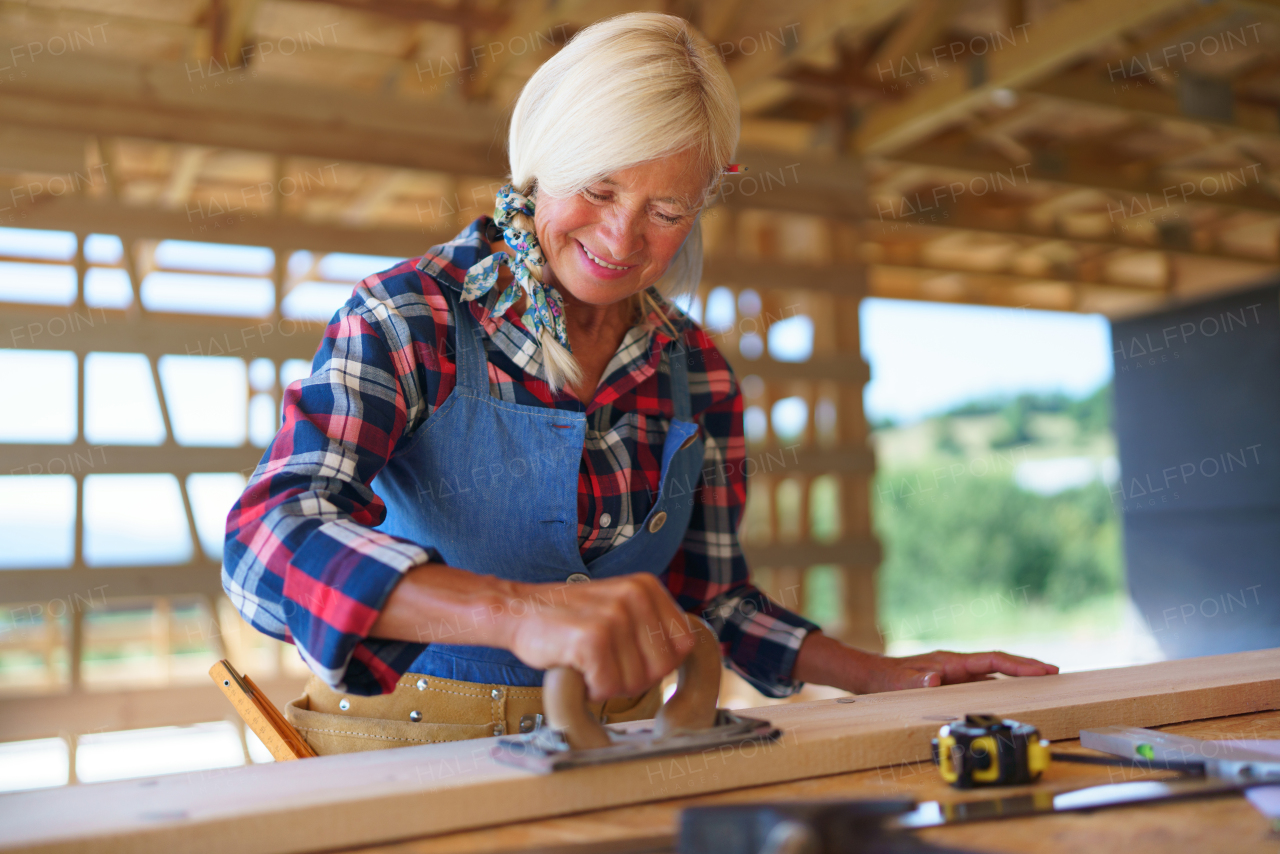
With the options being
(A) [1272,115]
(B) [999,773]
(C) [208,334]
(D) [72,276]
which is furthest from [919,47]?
(B) [999,773]

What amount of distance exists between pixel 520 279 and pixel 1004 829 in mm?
905

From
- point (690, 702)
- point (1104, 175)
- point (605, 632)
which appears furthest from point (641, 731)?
point (1104, 175)

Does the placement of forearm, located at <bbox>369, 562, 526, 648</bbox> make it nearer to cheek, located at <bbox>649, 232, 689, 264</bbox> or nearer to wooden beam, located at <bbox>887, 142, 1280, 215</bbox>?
cheek, located at <bbox>649, 232, 689, 264</bbox>

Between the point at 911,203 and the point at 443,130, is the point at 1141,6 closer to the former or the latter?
the point at 443,130

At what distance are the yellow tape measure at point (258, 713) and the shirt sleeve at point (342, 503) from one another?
0.18m

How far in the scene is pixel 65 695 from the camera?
3334 mm

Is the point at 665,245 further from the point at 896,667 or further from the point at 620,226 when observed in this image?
the point at 896,667

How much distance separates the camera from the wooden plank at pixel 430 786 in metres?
0.77

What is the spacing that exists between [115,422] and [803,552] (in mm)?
2779

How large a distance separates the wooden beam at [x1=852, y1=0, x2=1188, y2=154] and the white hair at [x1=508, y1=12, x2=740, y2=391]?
2485 millimetres

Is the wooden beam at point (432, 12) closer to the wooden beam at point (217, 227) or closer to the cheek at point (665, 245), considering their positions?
the wooden beam at point (217, 227)

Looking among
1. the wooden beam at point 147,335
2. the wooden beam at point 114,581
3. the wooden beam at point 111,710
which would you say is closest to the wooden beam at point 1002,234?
the wooden beam at point 147,335

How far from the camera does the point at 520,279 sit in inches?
54.6

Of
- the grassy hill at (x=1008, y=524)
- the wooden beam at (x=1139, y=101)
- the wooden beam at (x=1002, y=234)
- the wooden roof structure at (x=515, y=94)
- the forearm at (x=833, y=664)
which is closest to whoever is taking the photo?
the forearm at (x=833, y=664)
